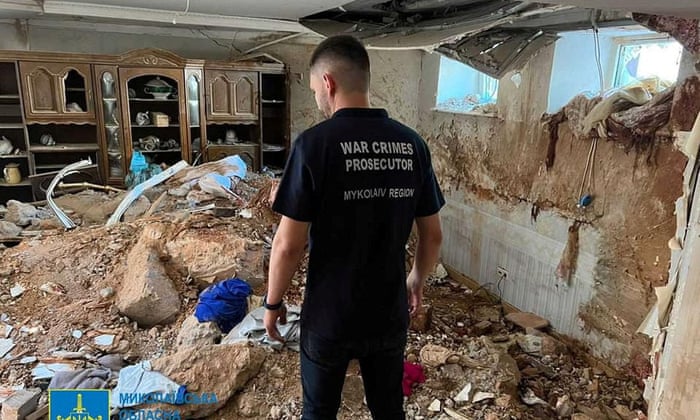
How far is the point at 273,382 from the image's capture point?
224 centimetres

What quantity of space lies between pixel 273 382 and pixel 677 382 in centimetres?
163

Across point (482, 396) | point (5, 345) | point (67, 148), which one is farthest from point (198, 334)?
point (67, 148)

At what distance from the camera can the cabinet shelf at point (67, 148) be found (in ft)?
15.5

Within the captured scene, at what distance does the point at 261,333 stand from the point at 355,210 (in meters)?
1.40

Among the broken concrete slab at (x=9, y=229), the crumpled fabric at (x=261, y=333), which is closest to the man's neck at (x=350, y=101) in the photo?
the crumpled fabric at (x=261, y=333)

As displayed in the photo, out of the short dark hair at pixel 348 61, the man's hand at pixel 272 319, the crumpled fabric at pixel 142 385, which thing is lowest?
the crumpled fabric at pixel 142 385

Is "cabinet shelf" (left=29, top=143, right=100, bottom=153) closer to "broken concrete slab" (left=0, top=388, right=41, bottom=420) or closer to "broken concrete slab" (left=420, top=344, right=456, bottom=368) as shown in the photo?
"broken concrete slab" (left=0, top=388, right=41, bottom=420)

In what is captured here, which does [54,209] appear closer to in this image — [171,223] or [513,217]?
[171,223]

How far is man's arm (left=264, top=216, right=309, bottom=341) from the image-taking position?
4.37ft

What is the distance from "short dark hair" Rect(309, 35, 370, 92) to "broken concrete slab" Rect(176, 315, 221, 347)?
1768 mm

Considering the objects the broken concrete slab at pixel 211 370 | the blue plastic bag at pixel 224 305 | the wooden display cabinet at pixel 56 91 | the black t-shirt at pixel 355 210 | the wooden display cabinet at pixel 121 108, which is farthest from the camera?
the wooden display cabinet at pixel 121 108

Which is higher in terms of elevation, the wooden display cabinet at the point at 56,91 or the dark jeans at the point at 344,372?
the wooden display cabinet at the point at 56,91

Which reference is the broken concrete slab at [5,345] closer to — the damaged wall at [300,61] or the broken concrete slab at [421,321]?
the broken concrete slab at [421,321]

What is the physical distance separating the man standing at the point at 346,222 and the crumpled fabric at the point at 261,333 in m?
0.97
